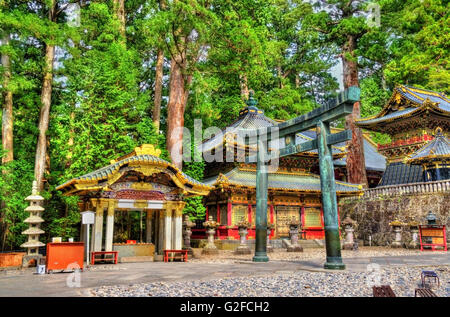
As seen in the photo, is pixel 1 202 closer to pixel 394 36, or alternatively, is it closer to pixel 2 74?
pixel 2 74

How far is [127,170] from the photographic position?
13422 mm

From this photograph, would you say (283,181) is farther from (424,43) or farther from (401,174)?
(424,43)

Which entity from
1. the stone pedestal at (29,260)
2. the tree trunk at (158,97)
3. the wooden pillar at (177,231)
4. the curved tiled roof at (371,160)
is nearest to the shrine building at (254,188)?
the tree trunk at (158,97)

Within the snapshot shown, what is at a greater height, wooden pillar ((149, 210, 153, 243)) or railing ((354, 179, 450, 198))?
railing ((354, 179, 450, 198))

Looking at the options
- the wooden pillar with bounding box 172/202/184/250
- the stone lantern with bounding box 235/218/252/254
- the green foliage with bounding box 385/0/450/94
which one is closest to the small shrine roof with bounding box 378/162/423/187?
the green foliage with bounding box 385/0/450/94

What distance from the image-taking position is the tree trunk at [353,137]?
28875mm

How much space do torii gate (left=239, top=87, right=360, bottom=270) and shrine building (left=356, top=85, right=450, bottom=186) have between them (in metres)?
17.5

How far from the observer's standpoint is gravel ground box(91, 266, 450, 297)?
20.6 ft

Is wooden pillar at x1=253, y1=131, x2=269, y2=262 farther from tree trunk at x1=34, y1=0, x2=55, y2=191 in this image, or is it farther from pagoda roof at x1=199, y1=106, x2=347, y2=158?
tree trunk at x1=34, y1=0, x2=55, y2=191

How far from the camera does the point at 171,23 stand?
17875mm

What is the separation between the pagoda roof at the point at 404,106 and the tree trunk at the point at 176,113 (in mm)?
15081

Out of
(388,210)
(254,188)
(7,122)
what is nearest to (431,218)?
(388,210)

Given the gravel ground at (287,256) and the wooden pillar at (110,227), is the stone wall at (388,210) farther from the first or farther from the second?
the wooden pillar at (110,227)

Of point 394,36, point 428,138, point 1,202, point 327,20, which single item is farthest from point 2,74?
point 394,36
